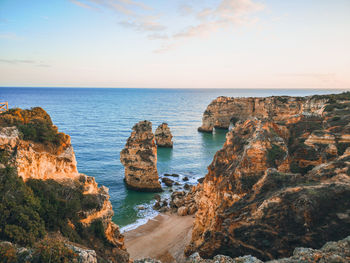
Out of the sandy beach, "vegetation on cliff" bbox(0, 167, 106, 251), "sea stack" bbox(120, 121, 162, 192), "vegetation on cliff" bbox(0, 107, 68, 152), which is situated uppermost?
"vegetation on cliff" bbox(0, 107, 68, 152)

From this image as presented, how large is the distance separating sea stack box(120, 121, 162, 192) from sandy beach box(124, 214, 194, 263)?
7992 mm

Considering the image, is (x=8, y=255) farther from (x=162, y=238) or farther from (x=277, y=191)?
(x=162, y=238)

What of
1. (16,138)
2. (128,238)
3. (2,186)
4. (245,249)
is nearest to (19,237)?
(2,186)

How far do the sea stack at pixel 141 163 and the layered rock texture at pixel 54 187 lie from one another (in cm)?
1877

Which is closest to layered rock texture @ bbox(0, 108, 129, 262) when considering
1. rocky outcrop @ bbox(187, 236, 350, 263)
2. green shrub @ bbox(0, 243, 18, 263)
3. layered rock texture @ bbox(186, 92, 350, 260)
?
green shrub @ bbox(0, 243, 18, 263)

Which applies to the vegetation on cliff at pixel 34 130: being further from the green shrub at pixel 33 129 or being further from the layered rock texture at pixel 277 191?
the layered rock texture at pixel 277 191

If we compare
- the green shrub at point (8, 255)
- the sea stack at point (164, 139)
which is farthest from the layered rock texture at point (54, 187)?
the sea stack at point (164, 139)

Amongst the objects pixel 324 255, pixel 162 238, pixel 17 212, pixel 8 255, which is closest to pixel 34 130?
pixel 17 212

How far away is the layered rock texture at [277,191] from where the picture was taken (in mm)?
10992

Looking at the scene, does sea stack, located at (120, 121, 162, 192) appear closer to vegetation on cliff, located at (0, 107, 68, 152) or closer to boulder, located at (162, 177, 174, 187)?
boulder, located at (162, 177, 174, 187)

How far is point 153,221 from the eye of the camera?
2850cm

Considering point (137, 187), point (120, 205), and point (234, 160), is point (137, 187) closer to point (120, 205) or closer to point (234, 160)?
point (120, 205)

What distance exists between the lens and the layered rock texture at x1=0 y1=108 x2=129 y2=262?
1219 centimetres

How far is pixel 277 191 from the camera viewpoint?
532 inches
